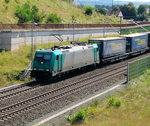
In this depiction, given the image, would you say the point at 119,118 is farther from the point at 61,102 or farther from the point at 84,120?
the point at 61,102

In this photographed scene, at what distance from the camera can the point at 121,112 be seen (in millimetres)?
15227

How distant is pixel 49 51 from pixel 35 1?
43488 mm

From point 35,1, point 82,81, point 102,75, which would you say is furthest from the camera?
point 35,1

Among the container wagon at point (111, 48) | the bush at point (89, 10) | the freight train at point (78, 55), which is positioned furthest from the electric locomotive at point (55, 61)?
the bush at point (89, 10)

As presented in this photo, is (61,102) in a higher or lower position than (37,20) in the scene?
lower

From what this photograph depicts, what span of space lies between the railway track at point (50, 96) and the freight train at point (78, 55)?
1.92 meters

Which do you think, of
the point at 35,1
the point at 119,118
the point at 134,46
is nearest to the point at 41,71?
the point at 119,118

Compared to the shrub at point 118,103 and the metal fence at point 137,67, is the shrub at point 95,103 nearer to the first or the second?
the shrub at point 118,103

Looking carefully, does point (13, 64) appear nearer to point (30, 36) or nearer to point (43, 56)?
point (43, 56)

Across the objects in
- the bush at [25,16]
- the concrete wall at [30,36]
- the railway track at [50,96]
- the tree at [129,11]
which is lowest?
the railway track at [50,96]

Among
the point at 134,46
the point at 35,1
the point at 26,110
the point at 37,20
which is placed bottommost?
the point at 26,110

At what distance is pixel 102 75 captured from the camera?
2869 cm

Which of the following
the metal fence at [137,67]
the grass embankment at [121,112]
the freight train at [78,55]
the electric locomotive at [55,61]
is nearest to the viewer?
the grass embankment at [121,112]

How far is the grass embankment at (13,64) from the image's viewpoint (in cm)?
2662
